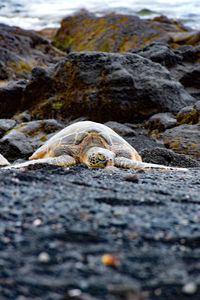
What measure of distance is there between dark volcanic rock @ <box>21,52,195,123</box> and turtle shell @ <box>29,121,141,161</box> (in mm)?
5508

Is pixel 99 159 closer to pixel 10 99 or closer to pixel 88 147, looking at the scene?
pixel 88 147

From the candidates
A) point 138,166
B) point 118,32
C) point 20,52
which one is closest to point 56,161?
point 138,166

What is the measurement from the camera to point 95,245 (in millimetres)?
1684

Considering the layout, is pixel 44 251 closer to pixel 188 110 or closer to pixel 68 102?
pixel 188 110

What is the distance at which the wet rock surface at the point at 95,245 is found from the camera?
4.54 feet

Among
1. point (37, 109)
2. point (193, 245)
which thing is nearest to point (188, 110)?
point (37, 109)

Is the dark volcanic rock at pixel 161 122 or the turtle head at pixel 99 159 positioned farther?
the dark volcanic rock at pixel 161 122

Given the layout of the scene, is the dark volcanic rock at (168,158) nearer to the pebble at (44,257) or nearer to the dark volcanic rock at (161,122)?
the dark volcanic rock at (161,122)

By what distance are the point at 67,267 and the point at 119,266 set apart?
1.00 ft

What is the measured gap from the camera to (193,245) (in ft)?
5.71

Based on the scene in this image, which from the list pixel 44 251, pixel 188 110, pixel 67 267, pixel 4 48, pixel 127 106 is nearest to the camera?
pixel 67 267

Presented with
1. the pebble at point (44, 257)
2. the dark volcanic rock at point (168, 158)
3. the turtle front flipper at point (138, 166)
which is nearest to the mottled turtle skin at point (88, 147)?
the turtle front flipper at point (138, 166)

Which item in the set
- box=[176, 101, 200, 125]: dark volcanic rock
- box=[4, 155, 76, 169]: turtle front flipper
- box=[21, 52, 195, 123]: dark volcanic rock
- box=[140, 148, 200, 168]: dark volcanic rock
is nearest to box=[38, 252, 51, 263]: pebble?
box=[4, 155, 76, 169]: turtle front flipper

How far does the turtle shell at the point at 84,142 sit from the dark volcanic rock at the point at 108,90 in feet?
18.1
